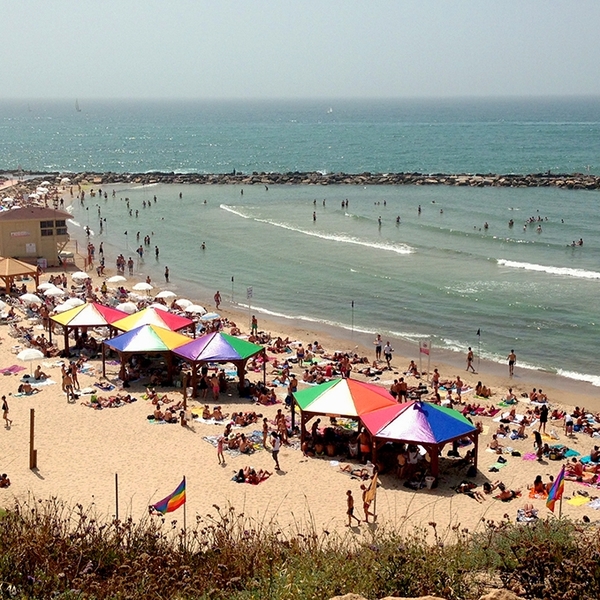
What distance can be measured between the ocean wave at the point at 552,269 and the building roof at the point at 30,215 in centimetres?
2207

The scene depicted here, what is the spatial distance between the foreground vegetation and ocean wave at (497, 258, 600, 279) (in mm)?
30102

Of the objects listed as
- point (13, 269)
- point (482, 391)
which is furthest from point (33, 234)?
point (482, 391)

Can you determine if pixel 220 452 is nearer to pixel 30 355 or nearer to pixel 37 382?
pixel 37 382

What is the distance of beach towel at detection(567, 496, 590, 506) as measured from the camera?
52.9 ft

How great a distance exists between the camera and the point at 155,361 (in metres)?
24.9

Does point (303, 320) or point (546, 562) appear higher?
point (546, 562)

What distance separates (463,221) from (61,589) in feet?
159

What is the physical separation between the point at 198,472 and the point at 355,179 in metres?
65.0

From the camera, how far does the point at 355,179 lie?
263ft

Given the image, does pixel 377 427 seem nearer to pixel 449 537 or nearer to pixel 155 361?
pixel 449 537

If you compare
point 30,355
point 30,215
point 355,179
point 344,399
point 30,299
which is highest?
point 355,179

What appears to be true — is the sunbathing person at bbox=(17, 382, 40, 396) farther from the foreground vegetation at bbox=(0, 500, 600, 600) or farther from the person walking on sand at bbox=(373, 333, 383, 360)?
the foreground vegetation at bbox=(0, 500, 600, 600)

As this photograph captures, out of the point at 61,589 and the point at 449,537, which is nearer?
the point at 61,589

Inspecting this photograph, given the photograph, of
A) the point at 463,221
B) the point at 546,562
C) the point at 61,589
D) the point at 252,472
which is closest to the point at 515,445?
the point at 252,472
